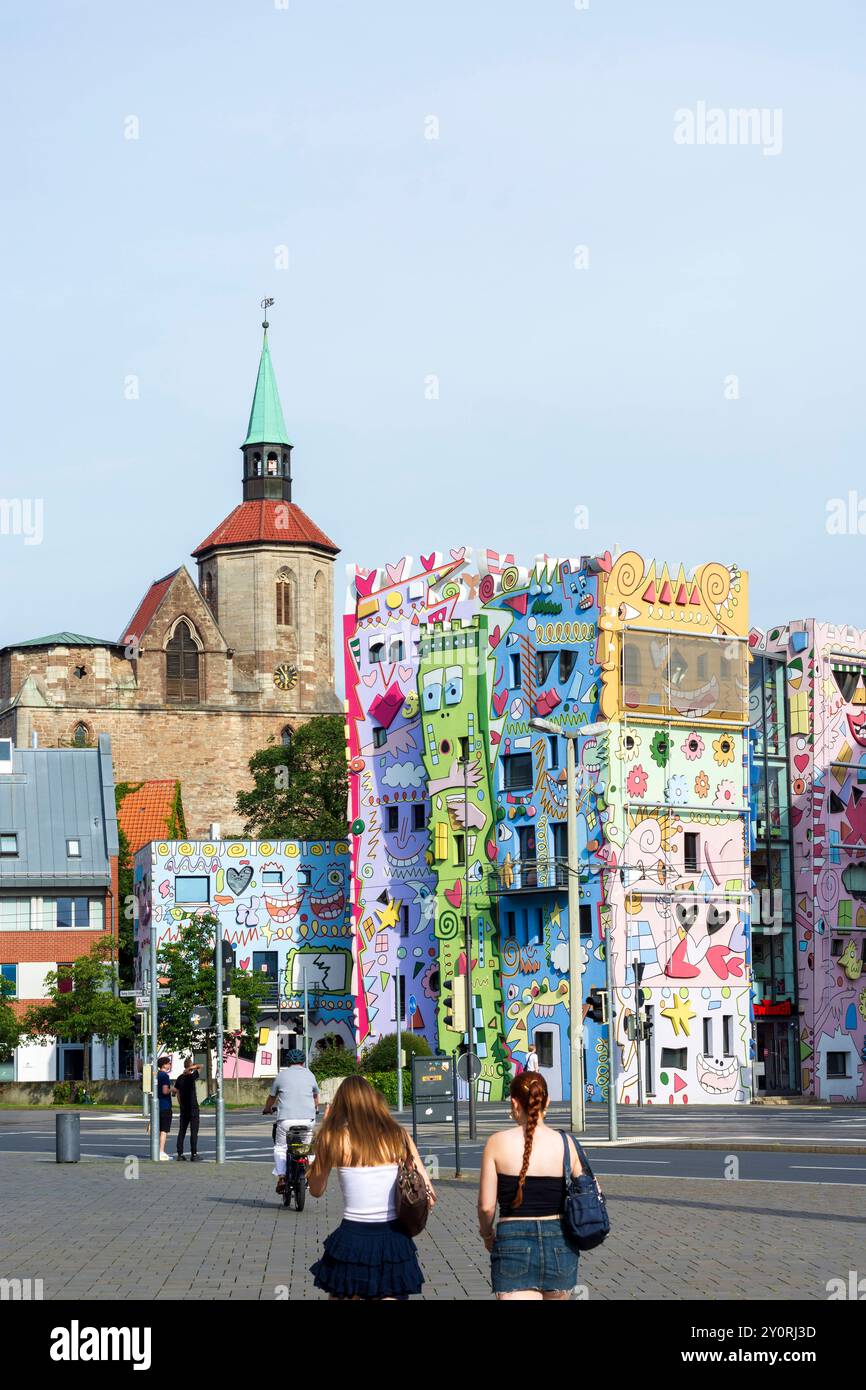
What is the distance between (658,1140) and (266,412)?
97165mm

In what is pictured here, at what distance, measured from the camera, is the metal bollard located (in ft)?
113

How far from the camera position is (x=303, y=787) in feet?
340

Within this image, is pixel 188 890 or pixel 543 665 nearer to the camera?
pixel 543 665

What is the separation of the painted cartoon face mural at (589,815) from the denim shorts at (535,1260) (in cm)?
5341

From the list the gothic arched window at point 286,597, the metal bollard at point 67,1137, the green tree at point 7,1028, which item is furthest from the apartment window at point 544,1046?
the gothic arched window at point 286,597

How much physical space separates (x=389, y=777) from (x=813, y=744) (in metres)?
15.0

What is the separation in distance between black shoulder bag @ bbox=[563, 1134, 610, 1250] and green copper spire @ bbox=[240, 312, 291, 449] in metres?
123

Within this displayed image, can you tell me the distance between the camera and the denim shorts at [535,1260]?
9.70 meters

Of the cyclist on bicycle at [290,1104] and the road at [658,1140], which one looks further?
the road at [658,1140]

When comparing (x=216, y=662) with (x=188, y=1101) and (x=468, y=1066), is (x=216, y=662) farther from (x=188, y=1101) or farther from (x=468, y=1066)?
(x=468, y=1066)

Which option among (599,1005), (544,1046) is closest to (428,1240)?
(599,1005)

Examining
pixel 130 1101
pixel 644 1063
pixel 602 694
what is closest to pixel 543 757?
pixel 602 694

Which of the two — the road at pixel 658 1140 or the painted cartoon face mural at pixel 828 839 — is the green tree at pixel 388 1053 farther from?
the painted cartoon face mural at pixel 828 839

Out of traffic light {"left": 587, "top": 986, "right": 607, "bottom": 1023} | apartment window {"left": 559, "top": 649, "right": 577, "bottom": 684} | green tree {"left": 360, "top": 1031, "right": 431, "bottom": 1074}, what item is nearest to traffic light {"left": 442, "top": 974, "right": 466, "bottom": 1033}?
green tree {"left": 360, "top": 1031, "right": 431, "bottom": 1074}
